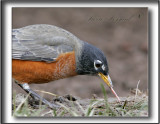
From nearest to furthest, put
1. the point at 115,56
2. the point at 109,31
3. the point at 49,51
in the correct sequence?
the point at 49,51 → the point at 115,56 → the point at 109,31

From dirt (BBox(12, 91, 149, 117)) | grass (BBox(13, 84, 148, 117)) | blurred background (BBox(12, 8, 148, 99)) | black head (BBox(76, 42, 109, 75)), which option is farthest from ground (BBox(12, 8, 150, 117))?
grass (BBox(13, 84, 148, 117))

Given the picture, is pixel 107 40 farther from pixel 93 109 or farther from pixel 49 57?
pixel 93 109

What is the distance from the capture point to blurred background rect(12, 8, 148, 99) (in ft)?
31.9

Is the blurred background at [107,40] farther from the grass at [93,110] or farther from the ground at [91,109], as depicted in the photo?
the grass at [93,110]

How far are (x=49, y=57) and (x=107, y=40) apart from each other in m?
6.34

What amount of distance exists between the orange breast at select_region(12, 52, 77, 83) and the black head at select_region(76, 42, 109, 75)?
0.20m

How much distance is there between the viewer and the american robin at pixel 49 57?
18.5 ft

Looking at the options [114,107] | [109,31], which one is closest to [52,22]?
[109,31]

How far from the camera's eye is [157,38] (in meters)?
4.97

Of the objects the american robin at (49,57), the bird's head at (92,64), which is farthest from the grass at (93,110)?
the bird's head at (92,64)

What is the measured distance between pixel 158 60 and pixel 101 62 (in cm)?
114

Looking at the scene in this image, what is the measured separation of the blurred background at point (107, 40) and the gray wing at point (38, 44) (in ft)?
11.3

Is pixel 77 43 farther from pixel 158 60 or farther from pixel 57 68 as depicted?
pixel 158 60

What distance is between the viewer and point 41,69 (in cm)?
566
